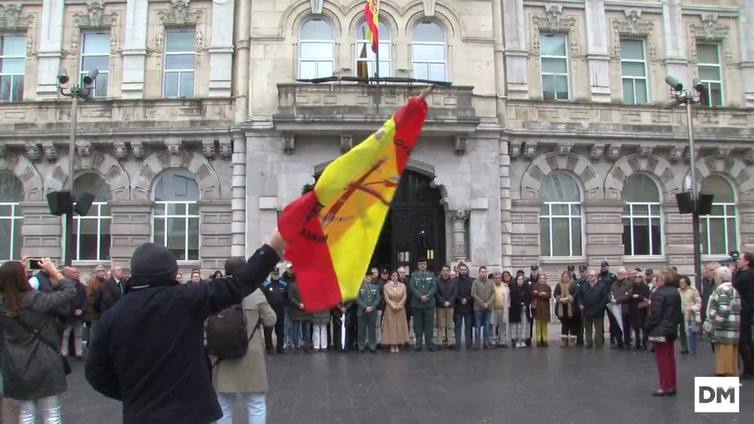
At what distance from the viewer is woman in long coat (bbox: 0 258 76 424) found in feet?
19.1

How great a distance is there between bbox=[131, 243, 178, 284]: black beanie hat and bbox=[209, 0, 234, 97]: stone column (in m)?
18.3

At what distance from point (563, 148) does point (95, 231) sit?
15.8 meters

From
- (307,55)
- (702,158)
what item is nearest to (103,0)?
(307,55)

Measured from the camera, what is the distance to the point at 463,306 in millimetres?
16094

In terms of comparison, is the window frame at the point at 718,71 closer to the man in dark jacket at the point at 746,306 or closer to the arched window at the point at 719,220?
the arched window at the point at 719,220

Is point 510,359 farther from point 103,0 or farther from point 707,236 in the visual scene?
point 103,0

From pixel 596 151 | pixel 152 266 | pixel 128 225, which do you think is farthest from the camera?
pixel 596 151

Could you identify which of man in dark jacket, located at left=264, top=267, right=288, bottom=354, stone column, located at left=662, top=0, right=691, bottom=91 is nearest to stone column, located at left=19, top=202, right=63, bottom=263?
man in dark jacket, located at left=264, top=267, right=288, bottom=354

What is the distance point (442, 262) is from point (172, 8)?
1258cm

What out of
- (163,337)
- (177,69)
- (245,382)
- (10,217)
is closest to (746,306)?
(245,382)

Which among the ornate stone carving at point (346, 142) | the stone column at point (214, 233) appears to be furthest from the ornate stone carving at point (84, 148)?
the ornate stone carving at point (346, 142)

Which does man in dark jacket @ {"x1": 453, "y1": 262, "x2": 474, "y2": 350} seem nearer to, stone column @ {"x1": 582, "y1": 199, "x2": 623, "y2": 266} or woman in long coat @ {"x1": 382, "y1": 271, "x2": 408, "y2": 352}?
woman in long coat @ {"x1": 382, "y1": 271, "x2": 408, "y2": 352}

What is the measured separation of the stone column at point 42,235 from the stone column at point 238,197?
5742 millimetres

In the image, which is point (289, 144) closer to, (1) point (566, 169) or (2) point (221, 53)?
(2) point (221, 53)
